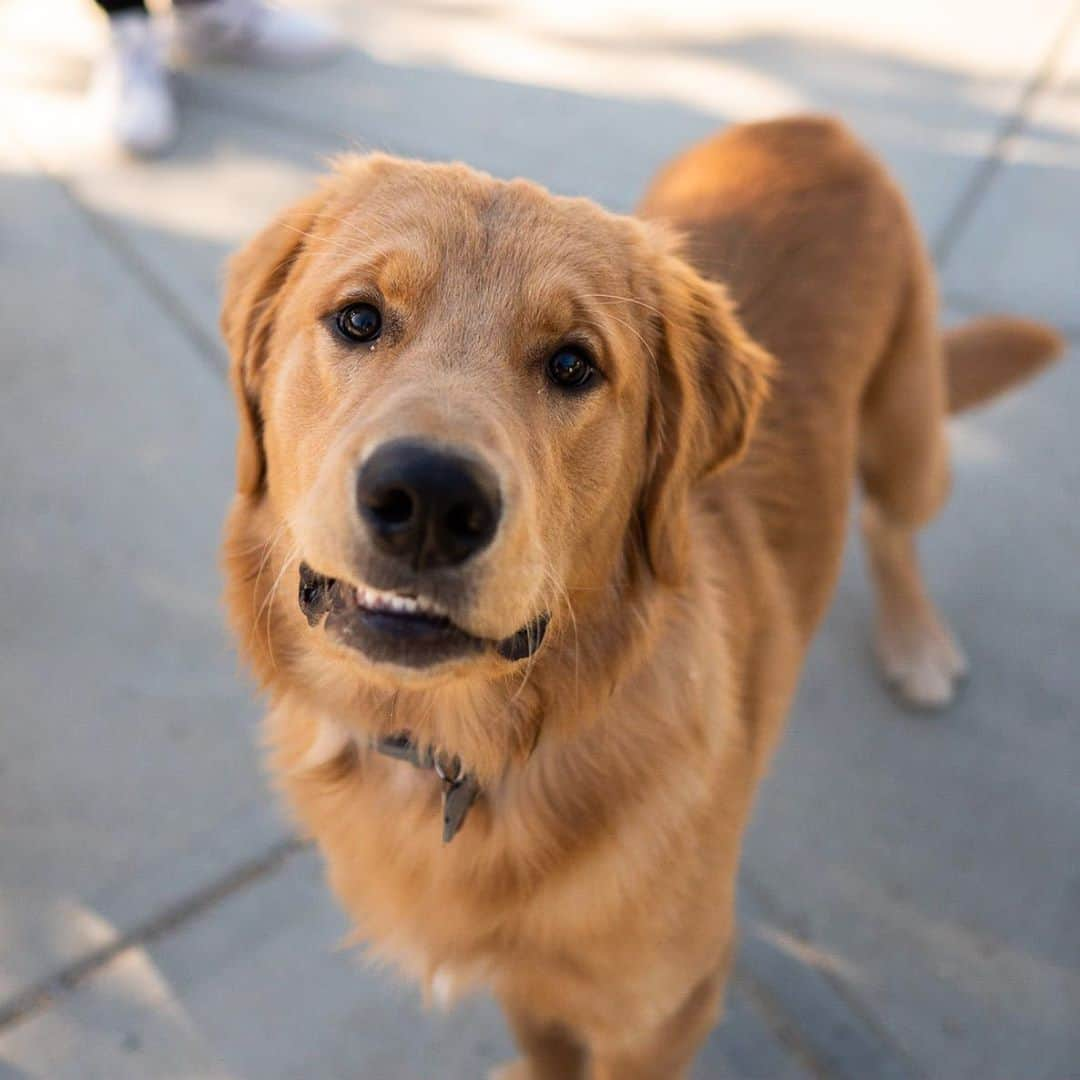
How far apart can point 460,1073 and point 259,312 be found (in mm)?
1683

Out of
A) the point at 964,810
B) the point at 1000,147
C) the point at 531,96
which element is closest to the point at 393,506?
the point at 964,810

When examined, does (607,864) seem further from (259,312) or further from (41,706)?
(41,706)

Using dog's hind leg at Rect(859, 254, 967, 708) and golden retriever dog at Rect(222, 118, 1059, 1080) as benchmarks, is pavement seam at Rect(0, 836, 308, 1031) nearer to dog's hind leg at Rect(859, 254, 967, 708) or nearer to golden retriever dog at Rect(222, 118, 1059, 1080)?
golden retriever dog at Rect(222, 118, 1059, 1080)

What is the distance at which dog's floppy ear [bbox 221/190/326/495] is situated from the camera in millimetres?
2125

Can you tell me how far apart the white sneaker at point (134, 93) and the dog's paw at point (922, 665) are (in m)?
3.53

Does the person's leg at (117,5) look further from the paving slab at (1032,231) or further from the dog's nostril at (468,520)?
the dog's nostril at (468,520)

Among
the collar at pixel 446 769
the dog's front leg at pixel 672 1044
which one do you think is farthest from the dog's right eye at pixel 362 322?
the dog's front leg at pixel 672 1044

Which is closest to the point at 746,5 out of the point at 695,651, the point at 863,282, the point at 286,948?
the point at 863,282

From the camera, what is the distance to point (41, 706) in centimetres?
306

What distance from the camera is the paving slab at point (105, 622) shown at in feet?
9.02

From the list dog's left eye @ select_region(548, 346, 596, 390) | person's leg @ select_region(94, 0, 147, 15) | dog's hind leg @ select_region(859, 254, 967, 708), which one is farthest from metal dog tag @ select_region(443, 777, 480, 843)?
person's leg @ select_region(94, 0, 147, 15)

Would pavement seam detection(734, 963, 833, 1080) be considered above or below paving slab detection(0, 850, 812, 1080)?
above

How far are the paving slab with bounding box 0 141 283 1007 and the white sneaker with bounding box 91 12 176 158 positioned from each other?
1.70 feet

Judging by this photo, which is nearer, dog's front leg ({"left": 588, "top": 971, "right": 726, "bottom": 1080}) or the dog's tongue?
the dog's tongue
